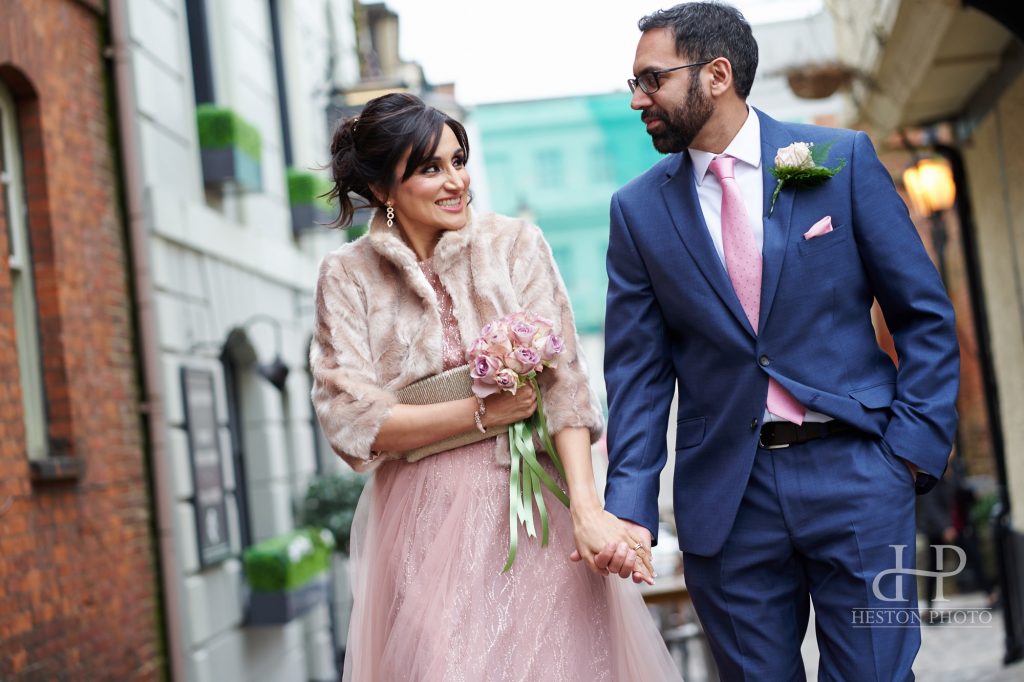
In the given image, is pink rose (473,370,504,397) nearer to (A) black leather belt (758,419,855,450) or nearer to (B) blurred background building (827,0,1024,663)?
(A) black leather belt (758,419,855,450)

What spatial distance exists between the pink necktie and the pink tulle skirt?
0.80 meters

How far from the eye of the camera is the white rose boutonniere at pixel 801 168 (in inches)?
138

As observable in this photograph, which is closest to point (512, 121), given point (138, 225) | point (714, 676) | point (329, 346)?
point (138, 225)

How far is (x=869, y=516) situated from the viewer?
337cm

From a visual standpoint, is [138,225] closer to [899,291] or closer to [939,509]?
[899,291]

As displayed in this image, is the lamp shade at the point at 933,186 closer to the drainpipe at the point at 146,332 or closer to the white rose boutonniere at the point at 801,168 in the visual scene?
the drainpipe at the point at 146,332

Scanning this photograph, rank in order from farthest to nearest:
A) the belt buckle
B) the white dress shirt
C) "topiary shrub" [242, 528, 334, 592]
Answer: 1. "topiary shrub" [242, 528, 334, 592]
2. the white dress shirt
3. the belt buckle

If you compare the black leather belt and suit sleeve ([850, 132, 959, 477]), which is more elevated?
suit sleeve ([850, 132, 959, 477])

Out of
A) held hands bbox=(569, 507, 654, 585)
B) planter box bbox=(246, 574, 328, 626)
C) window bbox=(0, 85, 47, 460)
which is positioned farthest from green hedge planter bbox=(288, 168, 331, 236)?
held hands bbox=(569, 507, 654, 585)

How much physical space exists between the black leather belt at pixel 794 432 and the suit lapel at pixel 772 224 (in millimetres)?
264

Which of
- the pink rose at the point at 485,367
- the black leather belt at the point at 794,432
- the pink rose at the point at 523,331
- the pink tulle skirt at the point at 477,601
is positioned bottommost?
the pink tulle skirt at the point at 477,601

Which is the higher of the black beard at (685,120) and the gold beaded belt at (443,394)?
the black beard at (685,120)

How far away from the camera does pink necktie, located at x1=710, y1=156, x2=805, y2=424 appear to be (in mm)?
3482

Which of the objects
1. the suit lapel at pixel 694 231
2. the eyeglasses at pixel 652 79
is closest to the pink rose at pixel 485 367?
the suit lapel at pixel 694 231
